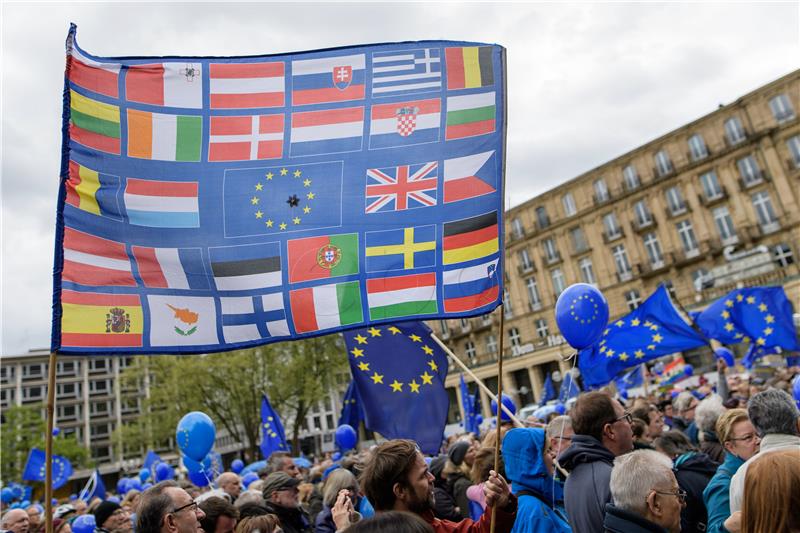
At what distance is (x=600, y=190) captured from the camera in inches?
1704

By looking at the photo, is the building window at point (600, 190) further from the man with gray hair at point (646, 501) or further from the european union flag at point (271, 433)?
the man with gray hair at point (646, 501)

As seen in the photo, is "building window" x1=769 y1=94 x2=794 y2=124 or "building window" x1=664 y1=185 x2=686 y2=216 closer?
"building window" x1=769 y1=94 x2=794 y2=124

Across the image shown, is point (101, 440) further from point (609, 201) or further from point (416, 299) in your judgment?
point (416, 299)

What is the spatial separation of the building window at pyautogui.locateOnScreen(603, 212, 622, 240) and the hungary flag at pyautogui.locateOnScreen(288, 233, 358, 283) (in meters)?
41.1

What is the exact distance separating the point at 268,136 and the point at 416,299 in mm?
1626

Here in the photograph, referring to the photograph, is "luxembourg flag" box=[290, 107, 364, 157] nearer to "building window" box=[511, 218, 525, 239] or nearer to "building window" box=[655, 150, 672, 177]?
"building window" box=[655, 150, 672, 177]

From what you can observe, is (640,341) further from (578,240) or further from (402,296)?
(578,240)

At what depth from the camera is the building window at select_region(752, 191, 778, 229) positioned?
116 ft

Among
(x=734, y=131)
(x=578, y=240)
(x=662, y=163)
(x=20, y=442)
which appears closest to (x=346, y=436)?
(x=578, y=240)

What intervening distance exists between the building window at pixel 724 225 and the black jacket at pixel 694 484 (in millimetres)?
37768

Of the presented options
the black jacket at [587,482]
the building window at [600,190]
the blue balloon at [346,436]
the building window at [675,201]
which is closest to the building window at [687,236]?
the building window at [675,201]

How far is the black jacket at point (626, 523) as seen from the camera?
257cm

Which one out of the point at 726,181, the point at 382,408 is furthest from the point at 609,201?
the point at 382,408

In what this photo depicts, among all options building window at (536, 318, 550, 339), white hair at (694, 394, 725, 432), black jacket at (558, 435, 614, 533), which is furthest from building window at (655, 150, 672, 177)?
black jacket at (558, 435, 614, 533)
